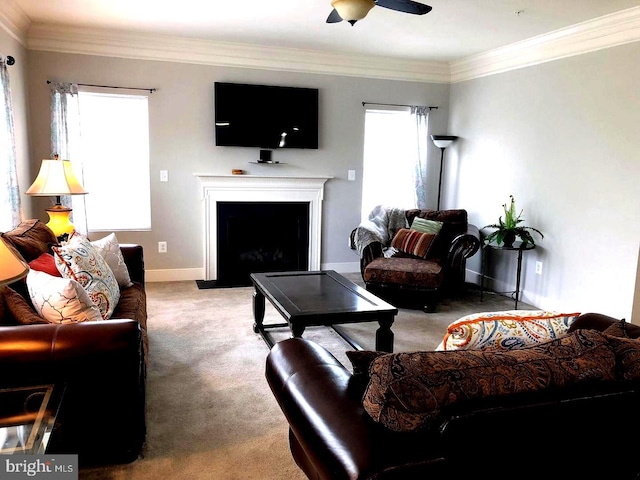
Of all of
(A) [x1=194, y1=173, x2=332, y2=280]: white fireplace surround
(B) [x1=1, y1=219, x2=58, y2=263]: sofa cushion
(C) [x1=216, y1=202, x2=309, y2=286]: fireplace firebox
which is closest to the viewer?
(B) [x1=1, y1=219, x2=58, y2=263]: sofa cushion

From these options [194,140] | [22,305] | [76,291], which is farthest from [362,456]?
[194,140]

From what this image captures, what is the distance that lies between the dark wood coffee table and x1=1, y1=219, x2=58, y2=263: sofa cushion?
1.38 m

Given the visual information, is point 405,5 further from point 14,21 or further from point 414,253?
point 14,21

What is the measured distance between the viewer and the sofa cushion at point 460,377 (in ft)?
3.82

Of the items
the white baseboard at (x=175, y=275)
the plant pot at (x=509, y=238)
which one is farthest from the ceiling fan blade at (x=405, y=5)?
the white baseboard at (x=175, y=275)

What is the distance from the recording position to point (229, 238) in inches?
218

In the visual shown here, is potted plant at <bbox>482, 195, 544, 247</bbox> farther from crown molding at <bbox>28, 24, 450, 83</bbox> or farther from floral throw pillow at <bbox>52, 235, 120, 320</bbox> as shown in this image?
floral throw pillow at <bbox>52, 235, 120, 320</bbox>

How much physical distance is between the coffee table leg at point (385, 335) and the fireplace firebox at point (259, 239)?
8.39 ft

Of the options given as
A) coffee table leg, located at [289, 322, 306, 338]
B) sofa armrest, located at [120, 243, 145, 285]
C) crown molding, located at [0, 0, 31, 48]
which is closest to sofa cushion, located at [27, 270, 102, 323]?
coffee table leg, located at [289, 322, 306, 338]

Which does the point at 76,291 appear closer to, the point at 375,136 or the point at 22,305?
the point at 22,305

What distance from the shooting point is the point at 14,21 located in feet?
13.6

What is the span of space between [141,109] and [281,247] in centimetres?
210

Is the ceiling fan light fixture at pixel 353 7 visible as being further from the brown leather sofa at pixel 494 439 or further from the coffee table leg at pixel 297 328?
the brown leather sofa at pixel 494 439

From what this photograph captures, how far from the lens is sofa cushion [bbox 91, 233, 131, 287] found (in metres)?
3.23
